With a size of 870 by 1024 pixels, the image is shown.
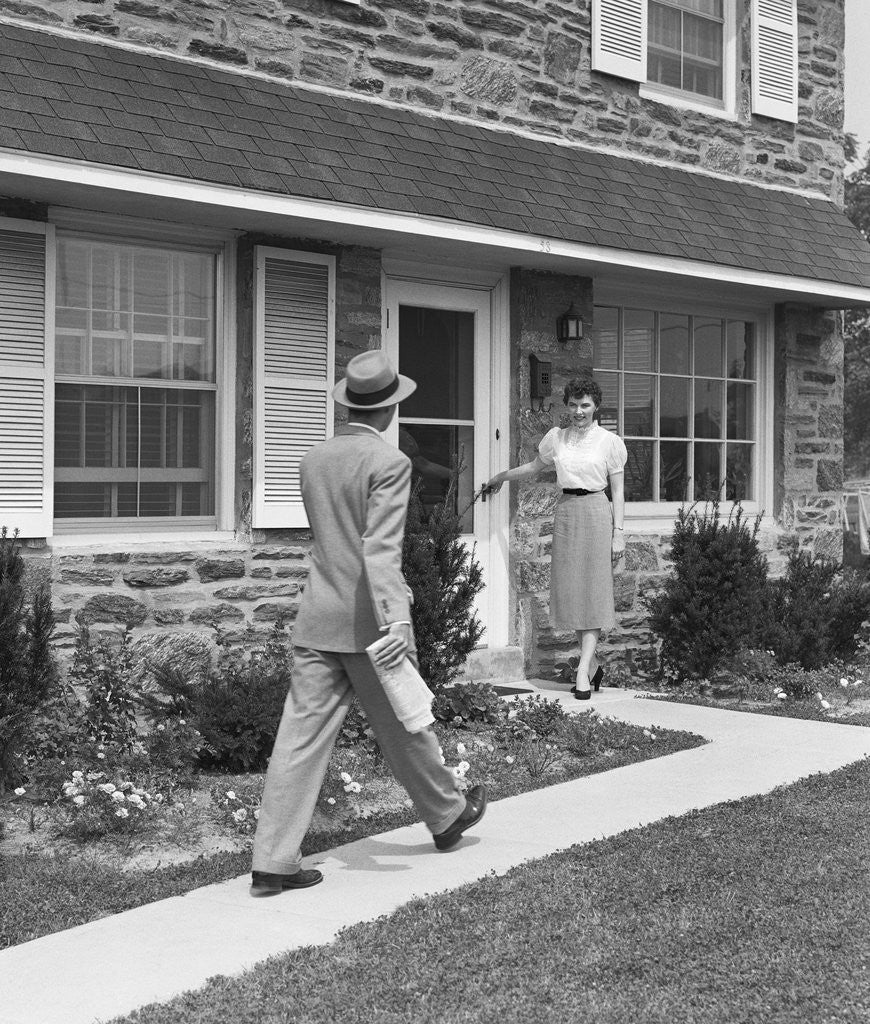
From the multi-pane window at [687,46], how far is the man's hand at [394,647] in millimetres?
6981

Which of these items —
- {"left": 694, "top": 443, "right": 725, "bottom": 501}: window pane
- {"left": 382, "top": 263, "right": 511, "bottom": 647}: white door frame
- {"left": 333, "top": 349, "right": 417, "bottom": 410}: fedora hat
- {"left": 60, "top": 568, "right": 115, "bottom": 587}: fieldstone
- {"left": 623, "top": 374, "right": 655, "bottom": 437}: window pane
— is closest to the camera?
{"left": 333, "top": 349, "right": 417, "bottom": 410}: fedora hat

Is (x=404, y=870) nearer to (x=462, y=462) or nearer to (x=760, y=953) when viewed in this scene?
(x=760, y=953)

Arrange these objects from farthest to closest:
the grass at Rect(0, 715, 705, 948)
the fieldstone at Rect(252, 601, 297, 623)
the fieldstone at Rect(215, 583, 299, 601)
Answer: the fieldstone at Rect(252, 601, 297, 623) < the fieldstone at Rect(215, 583, 299, 601) < the grass at Rect(0, 715, 705, 948)

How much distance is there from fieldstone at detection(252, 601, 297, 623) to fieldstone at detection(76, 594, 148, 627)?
0.71 metres

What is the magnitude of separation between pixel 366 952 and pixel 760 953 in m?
1.14

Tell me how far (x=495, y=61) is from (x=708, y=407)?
3.17 metres

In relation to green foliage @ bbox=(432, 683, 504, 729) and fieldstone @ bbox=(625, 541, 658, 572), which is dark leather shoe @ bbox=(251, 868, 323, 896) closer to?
green foliage @ bbox=(432, 683, 504, 729)

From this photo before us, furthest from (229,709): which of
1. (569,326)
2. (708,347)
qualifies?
(708,347)

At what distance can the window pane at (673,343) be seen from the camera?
10.3 meters

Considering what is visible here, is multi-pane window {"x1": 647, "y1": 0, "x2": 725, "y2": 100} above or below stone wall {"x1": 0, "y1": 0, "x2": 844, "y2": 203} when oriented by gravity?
above

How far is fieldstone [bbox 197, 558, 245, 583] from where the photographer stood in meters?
7.60

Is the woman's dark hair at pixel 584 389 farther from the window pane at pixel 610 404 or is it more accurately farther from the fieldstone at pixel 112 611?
the fieldstone at pixel 112 611

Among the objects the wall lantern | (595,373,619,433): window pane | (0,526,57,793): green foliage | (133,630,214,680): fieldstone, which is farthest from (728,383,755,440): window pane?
(0,526,57,793): green foliage

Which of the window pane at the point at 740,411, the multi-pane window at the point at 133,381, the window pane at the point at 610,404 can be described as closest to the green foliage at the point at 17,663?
the multi-pane window at the point at 133,381
